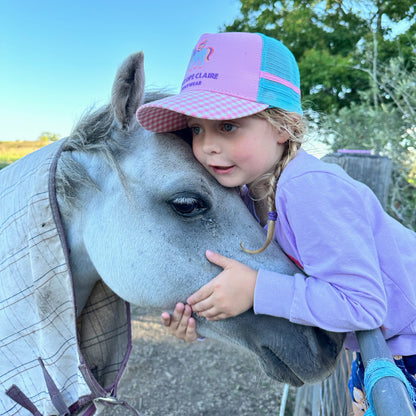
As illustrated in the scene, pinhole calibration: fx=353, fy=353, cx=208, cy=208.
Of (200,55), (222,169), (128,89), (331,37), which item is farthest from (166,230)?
(331,37)

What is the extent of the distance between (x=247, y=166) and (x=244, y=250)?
291mm

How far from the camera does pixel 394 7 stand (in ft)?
26.5

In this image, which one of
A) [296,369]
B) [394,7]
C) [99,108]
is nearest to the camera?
[296,369]

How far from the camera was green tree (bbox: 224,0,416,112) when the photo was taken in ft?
25.4

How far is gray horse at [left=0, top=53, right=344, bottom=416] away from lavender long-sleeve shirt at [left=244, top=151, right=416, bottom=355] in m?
0.13

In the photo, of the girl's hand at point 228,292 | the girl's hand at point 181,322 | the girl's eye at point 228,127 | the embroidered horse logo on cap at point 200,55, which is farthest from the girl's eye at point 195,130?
the girl's hand at point 181,322

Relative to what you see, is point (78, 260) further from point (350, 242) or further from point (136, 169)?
point (350, 242)

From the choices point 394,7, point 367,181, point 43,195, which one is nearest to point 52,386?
point 43,195

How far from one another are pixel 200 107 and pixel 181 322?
2.38 ft

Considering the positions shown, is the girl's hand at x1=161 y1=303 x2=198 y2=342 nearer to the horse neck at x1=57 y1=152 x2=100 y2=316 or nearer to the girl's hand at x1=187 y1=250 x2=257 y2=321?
the girl's hand at x1=187 y1=250 x2=257 y2=321

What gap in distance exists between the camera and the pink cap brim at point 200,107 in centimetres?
111

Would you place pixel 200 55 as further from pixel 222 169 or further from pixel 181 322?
pixel 181 322

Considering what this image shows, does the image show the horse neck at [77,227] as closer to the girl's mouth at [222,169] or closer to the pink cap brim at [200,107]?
the pink cap brim at [200,107]

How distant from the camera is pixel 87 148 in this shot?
1345 millimetres
